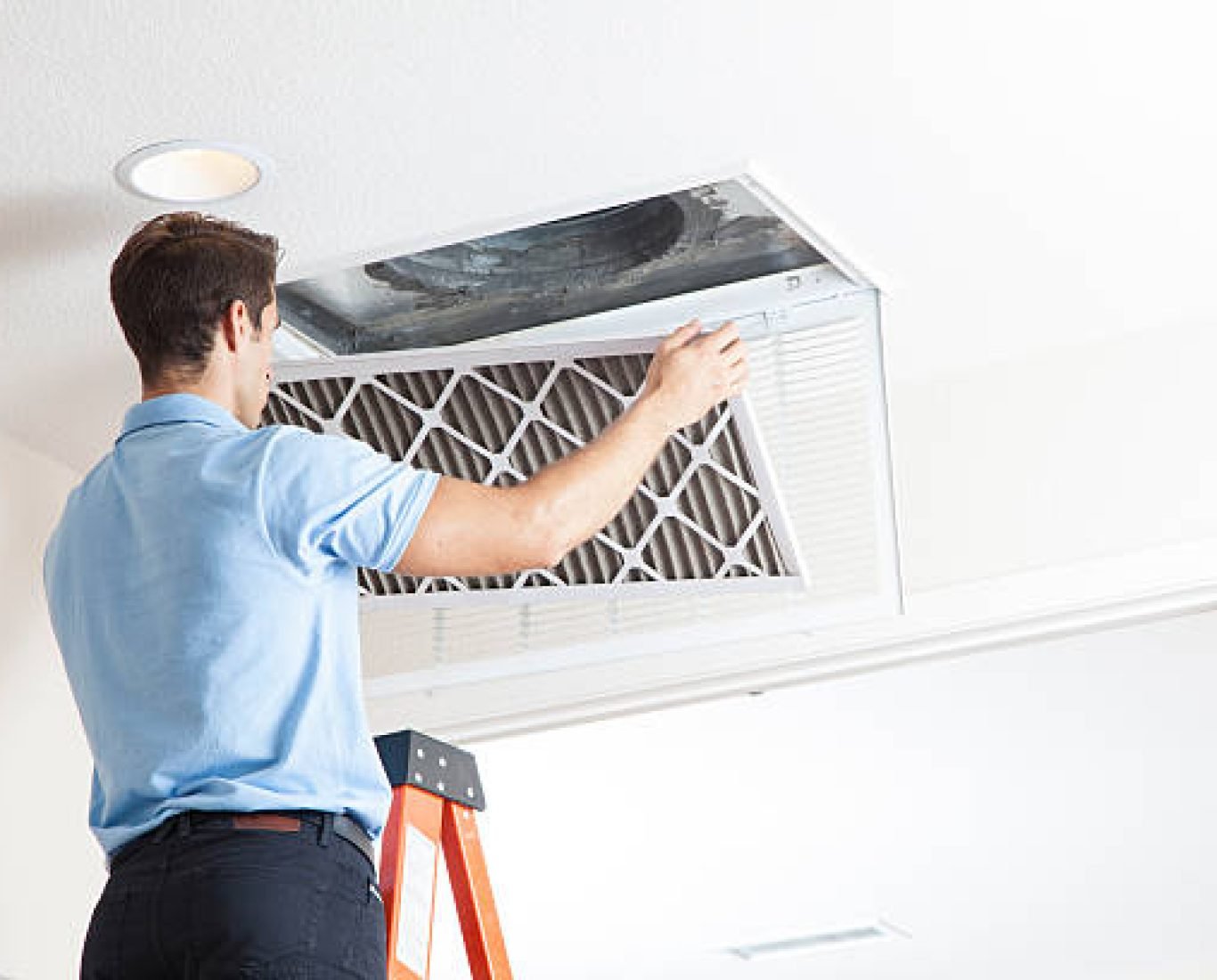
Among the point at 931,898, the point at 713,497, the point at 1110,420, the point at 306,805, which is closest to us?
the point at 306,805

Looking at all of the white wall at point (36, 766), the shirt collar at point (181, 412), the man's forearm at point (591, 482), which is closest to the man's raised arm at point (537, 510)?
the man's forearm at point (591, 482)

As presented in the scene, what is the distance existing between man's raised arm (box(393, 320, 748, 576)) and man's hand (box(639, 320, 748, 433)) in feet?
0.07

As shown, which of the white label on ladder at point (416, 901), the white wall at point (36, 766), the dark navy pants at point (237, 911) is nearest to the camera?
the dark navy pants at point (237, 911)

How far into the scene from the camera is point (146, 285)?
147 cm

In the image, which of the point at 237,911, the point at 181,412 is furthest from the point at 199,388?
the point at 237,911

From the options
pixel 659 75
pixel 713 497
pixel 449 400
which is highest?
pixel 659 75

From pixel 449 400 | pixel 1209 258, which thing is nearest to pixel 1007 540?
pixel 1209 258

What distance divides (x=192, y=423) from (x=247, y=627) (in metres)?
0.19

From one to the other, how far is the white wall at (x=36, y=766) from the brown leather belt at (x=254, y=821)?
1282 millimetres

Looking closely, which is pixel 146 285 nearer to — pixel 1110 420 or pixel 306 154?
pixel 306 154

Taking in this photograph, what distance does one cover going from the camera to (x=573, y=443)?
2053 mm

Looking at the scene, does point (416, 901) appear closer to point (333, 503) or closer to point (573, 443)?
point (573, 443)

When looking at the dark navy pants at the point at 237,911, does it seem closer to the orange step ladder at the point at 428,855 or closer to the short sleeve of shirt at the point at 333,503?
the short sleeve of shirt at the point at 333,503

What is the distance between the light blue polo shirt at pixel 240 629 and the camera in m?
1.32
